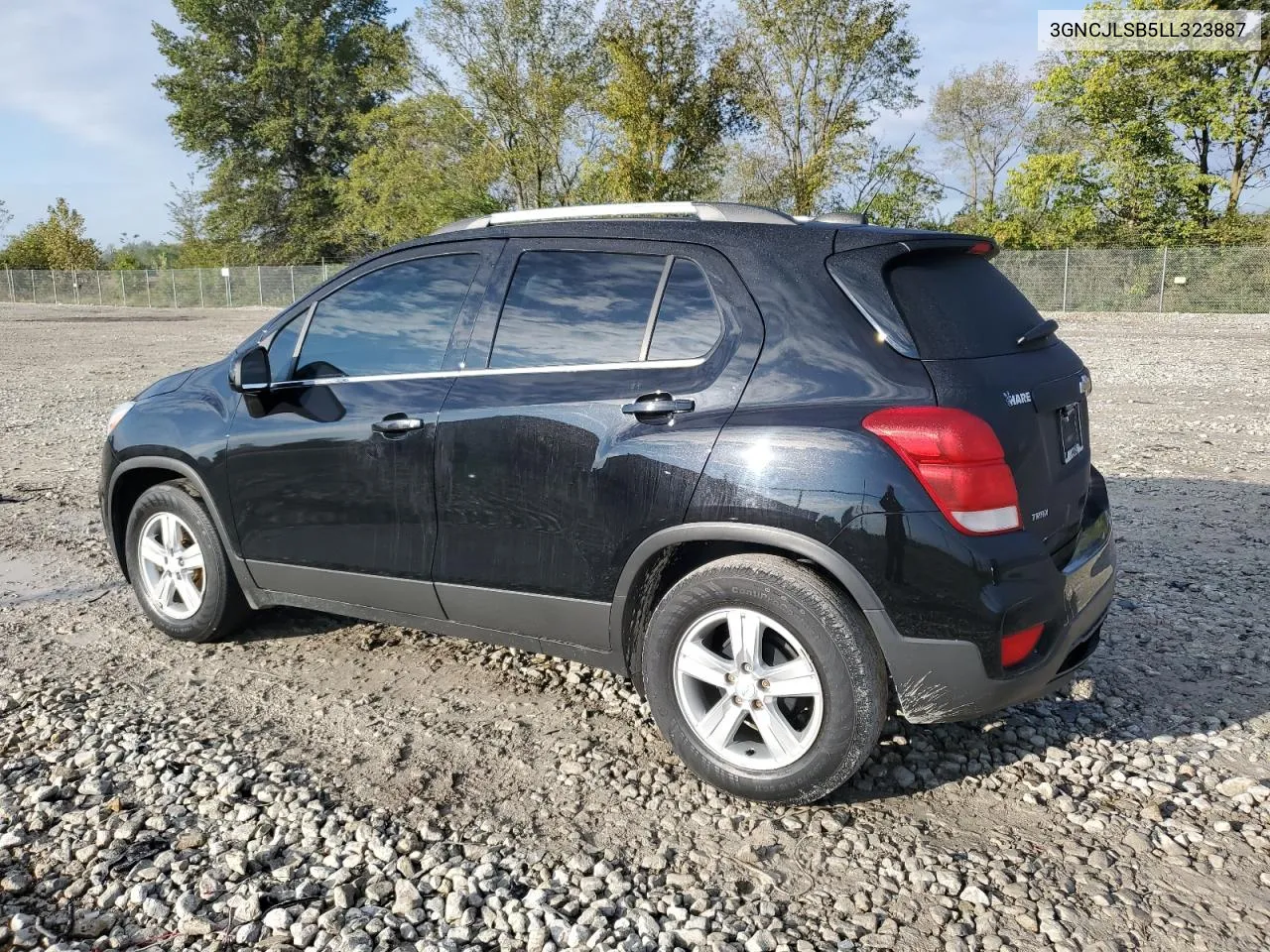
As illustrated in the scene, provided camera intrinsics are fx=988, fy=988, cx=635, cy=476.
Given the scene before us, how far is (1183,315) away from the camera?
30.6 m

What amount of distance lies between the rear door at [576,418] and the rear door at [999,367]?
51cm

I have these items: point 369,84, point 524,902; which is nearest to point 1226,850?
point 524,902

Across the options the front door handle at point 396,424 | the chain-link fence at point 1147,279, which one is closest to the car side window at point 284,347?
the front door handle at point 396,424

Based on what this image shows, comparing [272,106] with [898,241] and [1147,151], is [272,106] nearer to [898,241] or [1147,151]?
[1147,151]

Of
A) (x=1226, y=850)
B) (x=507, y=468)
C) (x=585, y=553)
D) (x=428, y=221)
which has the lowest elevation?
(x=1226, y=850)

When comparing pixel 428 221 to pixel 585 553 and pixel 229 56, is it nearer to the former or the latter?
pixel 229 56

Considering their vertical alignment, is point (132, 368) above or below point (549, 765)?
above

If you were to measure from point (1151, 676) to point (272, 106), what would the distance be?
201ft

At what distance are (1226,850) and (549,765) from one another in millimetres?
2087

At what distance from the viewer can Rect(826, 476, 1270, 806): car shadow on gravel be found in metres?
3.45

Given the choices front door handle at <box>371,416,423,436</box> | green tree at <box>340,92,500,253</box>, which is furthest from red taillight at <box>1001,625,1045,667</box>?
green tree at <box>340,92,500,253</box>

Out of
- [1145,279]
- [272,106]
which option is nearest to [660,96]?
[1145,279]

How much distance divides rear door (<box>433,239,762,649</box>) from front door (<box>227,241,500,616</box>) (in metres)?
0.14

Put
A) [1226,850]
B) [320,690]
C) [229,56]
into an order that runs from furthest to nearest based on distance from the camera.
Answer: [229,56] → [320,690] → [1226,850]
